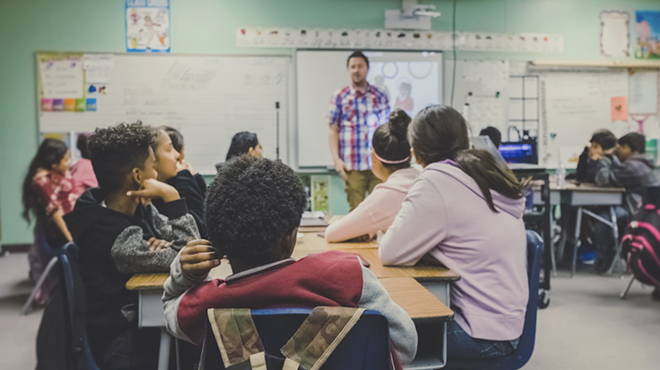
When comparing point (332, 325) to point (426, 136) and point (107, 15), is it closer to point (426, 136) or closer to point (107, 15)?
point (426, 136)

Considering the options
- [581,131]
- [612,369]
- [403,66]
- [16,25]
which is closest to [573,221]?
[581,131]

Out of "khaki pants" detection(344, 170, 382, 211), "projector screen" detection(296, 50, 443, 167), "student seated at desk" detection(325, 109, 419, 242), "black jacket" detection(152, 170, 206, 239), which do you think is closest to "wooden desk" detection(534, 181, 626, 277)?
"khaki pants" detection(344, 170, 382, 211)

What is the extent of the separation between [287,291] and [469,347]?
0.87 metres

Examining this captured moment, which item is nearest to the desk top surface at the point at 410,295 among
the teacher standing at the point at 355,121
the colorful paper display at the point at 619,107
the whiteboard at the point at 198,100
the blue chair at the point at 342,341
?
the blue chair at the point at 342,341

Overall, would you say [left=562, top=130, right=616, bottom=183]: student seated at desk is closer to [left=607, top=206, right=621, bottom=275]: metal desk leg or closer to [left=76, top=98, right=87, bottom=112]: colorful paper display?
[left=607, top=206, right=621, bottom=275]: metal desk leg

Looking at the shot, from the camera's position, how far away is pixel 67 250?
1.62m

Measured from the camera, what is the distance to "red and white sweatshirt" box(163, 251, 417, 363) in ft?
2.98

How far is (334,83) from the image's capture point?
5.44 m

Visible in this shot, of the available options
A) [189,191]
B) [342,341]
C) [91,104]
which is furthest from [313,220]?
[91,104]

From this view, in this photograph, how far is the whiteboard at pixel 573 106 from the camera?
19.2 ft

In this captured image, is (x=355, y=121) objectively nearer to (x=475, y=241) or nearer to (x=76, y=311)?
(x=475, y=241)

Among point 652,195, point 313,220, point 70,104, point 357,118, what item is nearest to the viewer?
point 313,220

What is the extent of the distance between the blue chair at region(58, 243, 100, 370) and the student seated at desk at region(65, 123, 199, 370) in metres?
0.03

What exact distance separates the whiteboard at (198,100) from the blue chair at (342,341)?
4600 millimetres
